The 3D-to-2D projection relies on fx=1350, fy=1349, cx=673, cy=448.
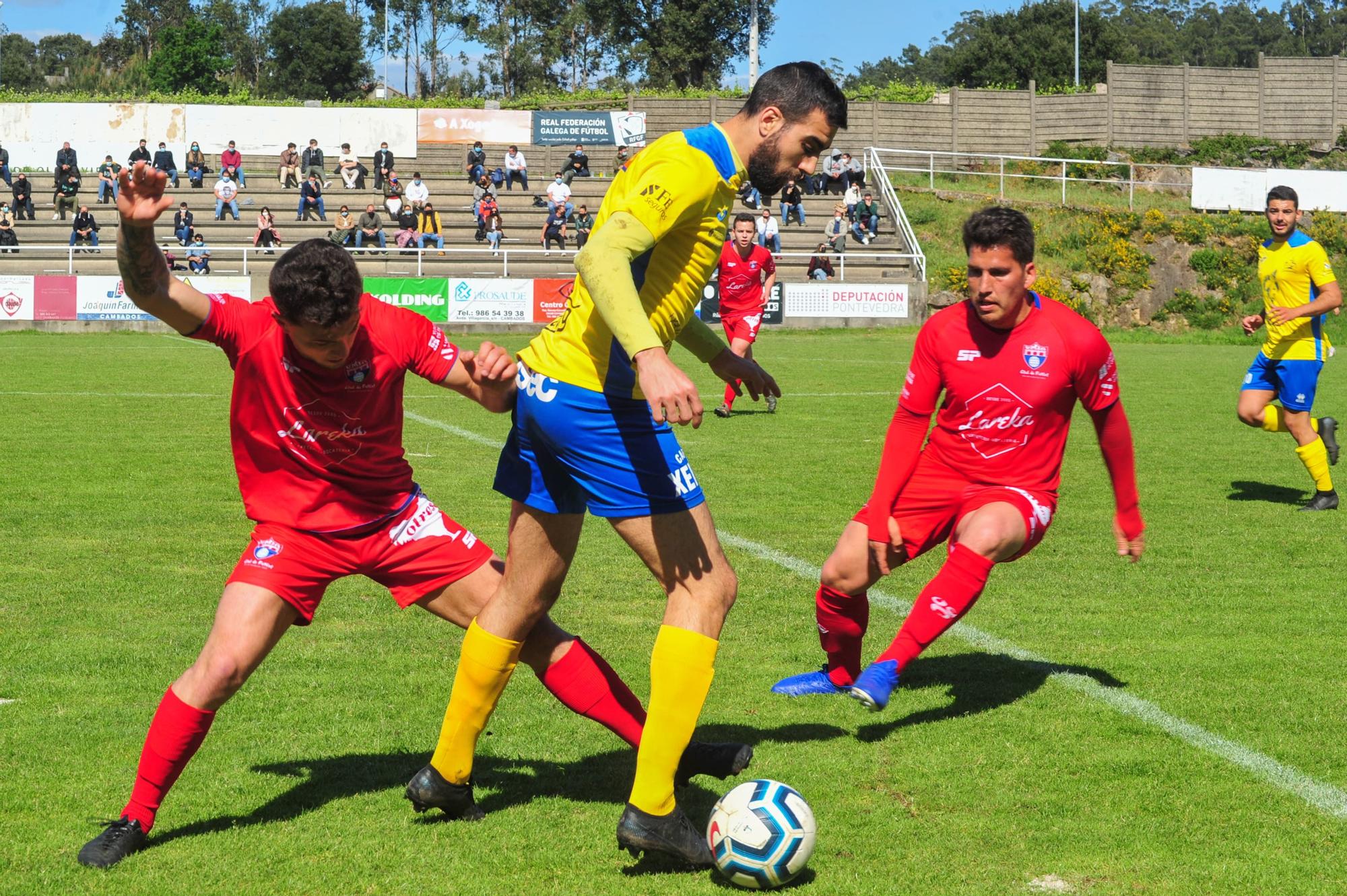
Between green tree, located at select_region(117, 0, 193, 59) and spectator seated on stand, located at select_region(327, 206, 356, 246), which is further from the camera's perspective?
→ green tree, located at select_region(117, 0, 193, 59)

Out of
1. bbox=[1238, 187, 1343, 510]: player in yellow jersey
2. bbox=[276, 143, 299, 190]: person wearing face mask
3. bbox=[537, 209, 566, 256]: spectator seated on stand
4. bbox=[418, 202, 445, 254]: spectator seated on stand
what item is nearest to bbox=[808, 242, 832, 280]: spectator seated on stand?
bbox=[537, 209, 566, 256]: spectator seated on stand

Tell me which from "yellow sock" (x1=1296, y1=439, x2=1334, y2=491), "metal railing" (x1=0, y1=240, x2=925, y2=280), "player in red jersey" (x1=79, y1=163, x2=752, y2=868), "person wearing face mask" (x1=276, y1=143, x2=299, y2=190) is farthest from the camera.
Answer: "person wearing face mask" (x1=276, y1=143, x2=299, y2=190)

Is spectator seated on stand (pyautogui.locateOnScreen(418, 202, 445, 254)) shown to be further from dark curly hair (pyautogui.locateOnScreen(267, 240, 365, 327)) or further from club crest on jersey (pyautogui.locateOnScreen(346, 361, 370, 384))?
dark curly hair (pyautogui.locateOnScreen(267, 240, 365, 327))

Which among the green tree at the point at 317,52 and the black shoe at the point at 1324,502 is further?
the green tree at the point at 317,52

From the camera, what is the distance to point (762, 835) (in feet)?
12.3

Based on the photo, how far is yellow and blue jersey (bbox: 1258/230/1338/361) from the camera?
10703 mm

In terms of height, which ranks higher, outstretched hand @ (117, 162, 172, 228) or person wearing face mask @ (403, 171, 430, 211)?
person wearing face mask @ (403, 171, 430, 211)

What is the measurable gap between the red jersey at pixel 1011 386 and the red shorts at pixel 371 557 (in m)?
1.95

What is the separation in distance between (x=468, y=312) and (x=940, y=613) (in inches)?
1028

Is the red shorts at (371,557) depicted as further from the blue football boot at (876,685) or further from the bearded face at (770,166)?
the bearded face at (770,166)

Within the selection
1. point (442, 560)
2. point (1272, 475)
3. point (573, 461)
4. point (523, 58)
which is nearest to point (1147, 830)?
point (573, 461)

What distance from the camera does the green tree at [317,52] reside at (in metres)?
89.9

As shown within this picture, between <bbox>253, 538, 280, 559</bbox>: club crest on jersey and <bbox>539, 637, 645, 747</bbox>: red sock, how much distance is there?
0.93 meters

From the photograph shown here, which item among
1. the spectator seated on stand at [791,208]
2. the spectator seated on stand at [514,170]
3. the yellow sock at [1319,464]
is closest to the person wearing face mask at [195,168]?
the spectator seated on stand at [514,170]
